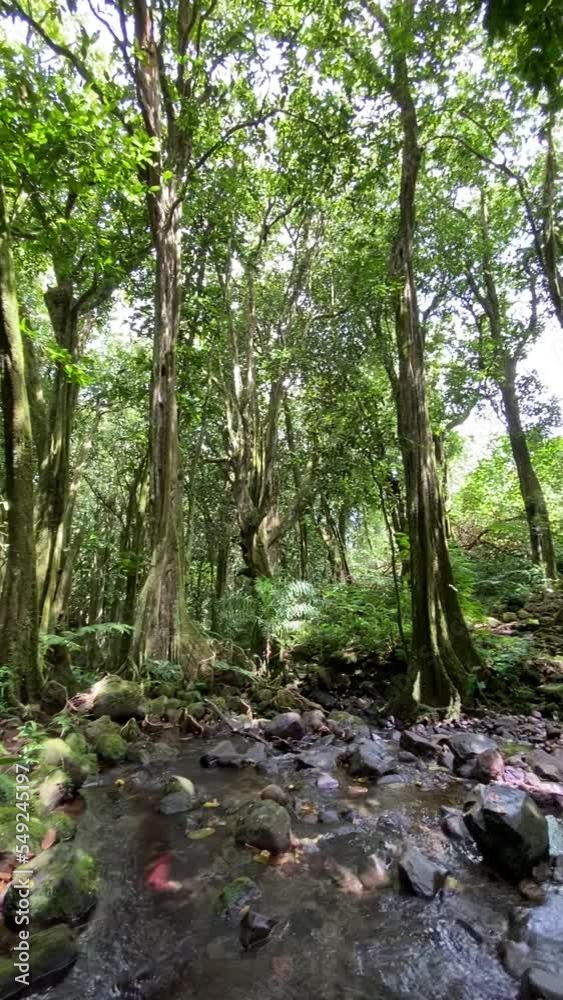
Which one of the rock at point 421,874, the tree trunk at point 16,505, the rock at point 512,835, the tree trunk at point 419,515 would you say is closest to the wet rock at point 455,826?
the rock at point 512,835

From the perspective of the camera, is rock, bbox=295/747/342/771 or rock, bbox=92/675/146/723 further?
rock, bbox=92/675/146/723

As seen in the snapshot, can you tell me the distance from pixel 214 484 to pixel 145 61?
1031 cm

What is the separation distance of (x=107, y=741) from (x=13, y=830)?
2208 millimetres

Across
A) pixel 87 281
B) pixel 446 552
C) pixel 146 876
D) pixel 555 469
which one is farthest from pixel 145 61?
pixel 555 469

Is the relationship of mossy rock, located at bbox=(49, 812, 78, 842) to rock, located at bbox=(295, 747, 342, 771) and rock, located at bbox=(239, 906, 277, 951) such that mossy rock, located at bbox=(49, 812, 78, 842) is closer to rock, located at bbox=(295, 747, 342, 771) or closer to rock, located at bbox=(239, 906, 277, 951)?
rock, located at bbox=(239, 906, 277, 951)

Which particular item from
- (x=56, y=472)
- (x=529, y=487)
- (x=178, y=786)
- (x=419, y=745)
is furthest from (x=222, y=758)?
(x=529, y=487)

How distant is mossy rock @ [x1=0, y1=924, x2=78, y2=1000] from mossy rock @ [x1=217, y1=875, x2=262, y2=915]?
0.82 metres

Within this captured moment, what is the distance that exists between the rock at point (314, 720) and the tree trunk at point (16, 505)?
3.15m

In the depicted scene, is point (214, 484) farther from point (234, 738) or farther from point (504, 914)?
point (504, 914)

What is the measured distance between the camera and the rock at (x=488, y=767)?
4.96 m

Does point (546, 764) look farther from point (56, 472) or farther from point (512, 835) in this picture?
point (56, 472)

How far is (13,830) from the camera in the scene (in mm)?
3424

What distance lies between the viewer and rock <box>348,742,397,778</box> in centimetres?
522

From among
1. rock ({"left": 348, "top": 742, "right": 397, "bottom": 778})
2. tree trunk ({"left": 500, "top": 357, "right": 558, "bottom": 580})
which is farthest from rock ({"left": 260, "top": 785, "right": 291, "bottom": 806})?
tree trunk ({"left": 500, "top": 357, "right": 558, "bottom": 580})
